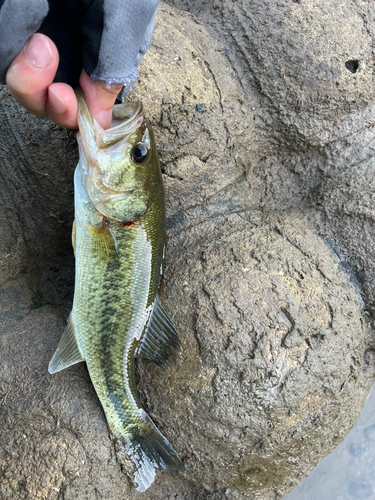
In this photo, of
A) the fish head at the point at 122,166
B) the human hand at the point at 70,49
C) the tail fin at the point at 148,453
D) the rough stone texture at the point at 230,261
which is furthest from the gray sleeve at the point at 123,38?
the tail fin at the point at 148,453

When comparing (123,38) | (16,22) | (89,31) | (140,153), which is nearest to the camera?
(16,22)

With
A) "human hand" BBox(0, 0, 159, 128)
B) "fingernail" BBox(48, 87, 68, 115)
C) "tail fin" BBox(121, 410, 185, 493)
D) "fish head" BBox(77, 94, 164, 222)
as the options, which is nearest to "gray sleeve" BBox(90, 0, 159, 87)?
"human hand" BBox(0, 0, 159, 128)

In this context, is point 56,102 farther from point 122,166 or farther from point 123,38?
point 122,166

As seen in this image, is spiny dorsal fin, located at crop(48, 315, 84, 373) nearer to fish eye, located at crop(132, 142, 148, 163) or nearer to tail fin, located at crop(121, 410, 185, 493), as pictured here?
tail fin, located at crop(121, 410, 185, 493)

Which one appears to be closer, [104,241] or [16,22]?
[16,22]

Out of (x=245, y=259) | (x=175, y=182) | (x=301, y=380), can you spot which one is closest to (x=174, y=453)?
(x=301, y=380)

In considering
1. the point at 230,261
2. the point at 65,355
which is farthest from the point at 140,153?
the point at 65,355
